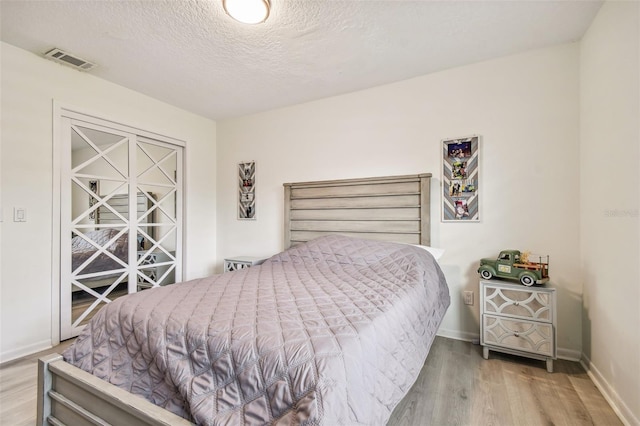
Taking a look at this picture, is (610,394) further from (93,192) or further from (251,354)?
(93,192)

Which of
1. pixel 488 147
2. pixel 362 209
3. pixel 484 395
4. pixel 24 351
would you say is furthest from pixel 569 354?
pixel 24 351

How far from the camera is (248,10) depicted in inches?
68.0

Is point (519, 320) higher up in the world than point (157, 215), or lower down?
lower down

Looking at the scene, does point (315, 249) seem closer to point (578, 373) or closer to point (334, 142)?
point (334, 142)

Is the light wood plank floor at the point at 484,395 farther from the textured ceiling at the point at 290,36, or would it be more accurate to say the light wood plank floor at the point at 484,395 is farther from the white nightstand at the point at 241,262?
the textured ceiling at the point at 290,36

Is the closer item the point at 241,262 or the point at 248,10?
the point at 248,10

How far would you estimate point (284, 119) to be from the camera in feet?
11.2

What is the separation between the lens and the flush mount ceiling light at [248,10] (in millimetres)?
1679

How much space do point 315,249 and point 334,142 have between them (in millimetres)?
1245

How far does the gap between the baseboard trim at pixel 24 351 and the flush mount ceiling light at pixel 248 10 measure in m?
2.90

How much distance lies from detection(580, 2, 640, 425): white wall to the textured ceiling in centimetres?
38

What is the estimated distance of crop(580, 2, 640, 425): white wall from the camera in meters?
1.43

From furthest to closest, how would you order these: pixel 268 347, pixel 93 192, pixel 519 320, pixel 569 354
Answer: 1. pixel 93 192
2. pixel 569 354
3. pixel 519 320
4. pixel 268 347

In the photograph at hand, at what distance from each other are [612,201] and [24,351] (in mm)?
4154
